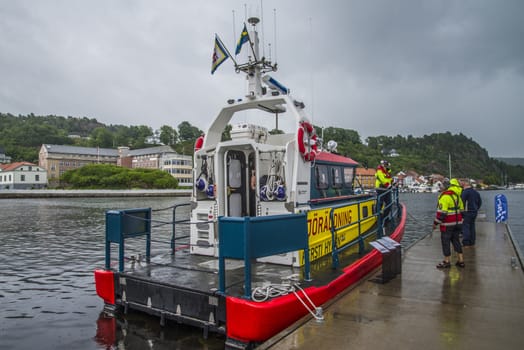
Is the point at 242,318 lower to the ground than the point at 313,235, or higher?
lower

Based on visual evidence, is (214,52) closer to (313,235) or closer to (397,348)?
(313,235)

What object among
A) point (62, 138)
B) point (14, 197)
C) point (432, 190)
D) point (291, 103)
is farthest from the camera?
point (62, 138)

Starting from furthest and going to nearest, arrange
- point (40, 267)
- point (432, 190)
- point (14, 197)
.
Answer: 1. point (432, 190)
2. point (14, 197)
3. point (40, 267)

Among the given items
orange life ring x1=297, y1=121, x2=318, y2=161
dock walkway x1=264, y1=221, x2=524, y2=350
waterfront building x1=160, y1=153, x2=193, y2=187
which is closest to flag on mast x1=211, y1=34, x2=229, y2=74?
orange life ring x1=297, y1=121, x2=318, y2=161

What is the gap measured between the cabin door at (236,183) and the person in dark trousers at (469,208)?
5.41 m

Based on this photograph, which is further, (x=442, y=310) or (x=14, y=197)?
(x=14, y=197)

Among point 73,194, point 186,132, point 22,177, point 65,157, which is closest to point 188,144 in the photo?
point 186,132

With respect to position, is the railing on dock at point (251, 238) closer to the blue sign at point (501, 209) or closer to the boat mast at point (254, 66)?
the boat mast at point (254, 66)

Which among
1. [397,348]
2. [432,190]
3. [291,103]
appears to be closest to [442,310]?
[397,348]

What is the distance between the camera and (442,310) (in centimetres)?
530

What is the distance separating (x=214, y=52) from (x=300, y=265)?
15.9 feet

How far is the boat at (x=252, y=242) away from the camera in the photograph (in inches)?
183

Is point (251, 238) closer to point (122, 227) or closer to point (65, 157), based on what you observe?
point (122, 227)

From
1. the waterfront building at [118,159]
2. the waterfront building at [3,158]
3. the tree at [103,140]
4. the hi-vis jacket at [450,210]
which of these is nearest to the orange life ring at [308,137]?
the hi-vis jacket at [450,210]
